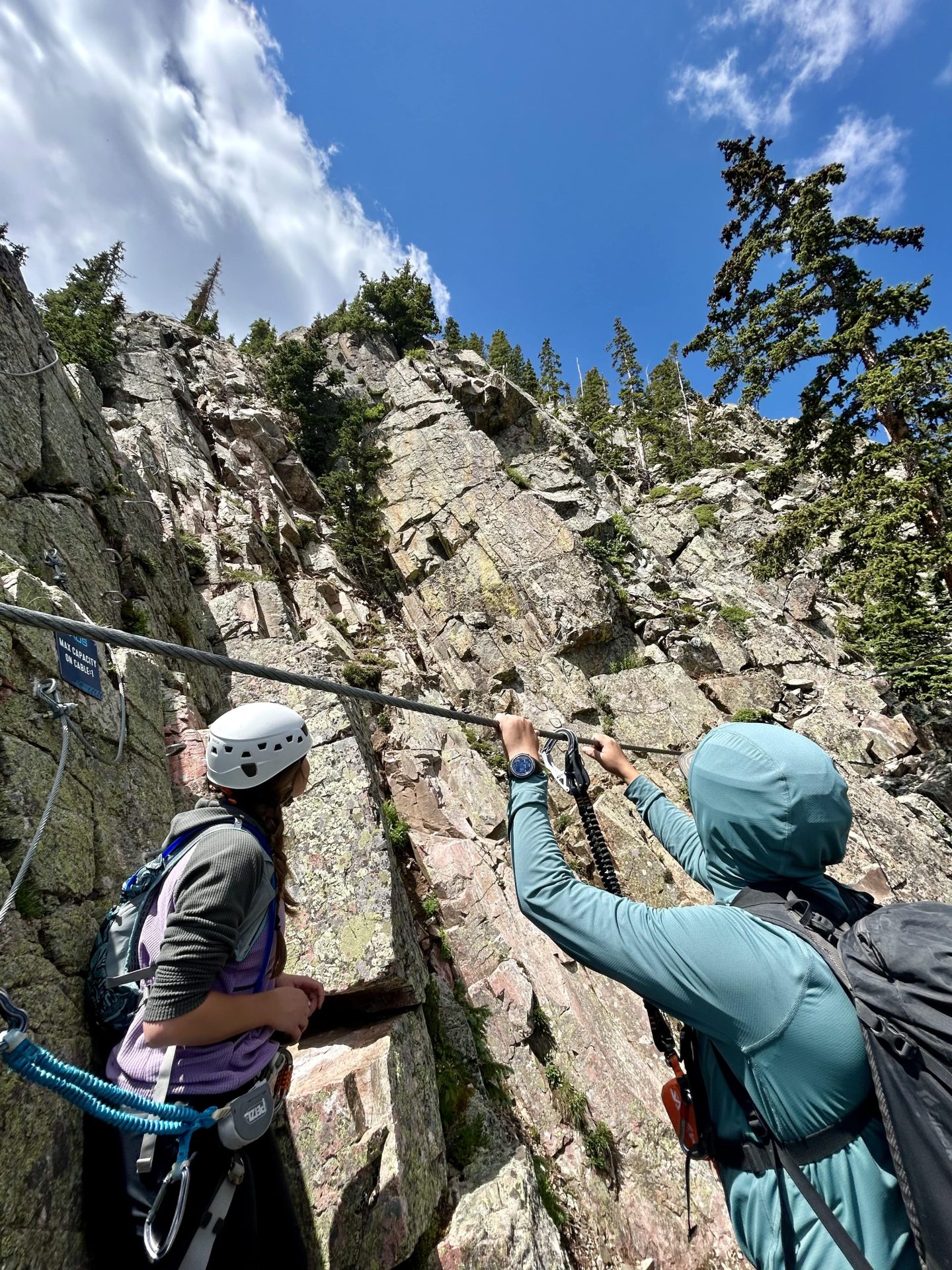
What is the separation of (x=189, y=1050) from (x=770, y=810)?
3050 mm

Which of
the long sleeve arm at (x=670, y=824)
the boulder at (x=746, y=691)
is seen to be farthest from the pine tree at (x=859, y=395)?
the long sleeve arm at (x=670, y=824)

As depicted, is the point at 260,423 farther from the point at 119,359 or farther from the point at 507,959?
the point at 507,959

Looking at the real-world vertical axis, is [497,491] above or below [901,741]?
above

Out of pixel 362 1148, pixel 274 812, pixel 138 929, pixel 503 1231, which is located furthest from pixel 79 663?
pixel 503 1231

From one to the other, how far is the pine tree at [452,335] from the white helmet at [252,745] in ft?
142

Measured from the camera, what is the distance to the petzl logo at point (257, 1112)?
8.38ft

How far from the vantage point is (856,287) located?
1278 centimetres

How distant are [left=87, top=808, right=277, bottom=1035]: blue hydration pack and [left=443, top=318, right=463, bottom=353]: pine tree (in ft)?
144

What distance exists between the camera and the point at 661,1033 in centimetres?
293

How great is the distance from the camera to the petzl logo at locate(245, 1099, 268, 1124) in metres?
2.55

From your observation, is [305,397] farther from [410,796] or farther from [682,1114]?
[682,1114]

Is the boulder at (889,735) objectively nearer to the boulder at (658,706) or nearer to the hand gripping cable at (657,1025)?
the boulder at (658,706)

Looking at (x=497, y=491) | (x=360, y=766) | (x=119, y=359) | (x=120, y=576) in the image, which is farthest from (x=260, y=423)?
(x=360, y=766)

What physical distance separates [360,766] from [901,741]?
20.2 meters
